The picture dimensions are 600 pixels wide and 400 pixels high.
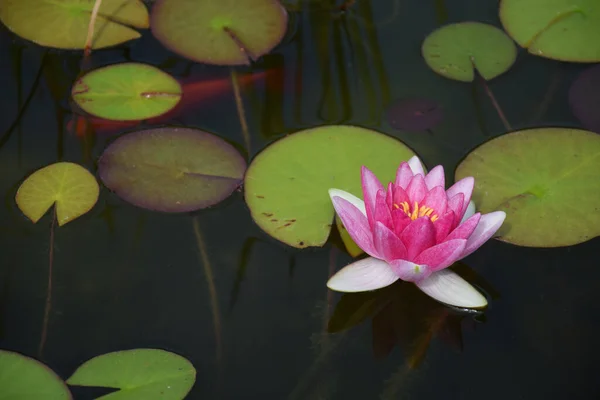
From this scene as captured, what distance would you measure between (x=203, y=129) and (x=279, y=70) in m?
0.52

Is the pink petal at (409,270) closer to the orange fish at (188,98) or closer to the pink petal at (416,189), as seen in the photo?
the pink petal at (416,189)

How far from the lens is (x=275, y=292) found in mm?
2578

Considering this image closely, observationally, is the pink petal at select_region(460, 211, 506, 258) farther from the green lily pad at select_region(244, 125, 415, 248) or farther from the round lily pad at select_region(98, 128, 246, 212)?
the round lily pad at select_region(98, 128, 246, 212)

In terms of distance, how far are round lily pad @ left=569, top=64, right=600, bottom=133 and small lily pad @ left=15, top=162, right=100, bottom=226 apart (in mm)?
2106

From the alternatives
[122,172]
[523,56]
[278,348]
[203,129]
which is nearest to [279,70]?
[203,129]

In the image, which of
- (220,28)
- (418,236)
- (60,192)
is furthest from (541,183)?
(60,192)

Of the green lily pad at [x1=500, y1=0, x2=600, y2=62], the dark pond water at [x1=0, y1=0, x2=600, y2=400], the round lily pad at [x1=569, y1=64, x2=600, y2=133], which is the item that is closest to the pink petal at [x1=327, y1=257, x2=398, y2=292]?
the dark pond water at [x1=0, y1=0, x2=600, y2=400]

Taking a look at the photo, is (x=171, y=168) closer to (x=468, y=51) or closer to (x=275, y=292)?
(x=275, y=292)

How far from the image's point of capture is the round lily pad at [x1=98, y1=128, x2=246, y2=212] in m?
2.80

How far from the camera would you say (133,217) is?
109 inches

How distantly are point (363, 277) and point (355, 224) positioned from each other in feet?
0.63

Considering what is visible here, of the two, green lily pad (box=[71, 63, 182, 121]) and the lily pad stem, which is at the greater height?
green lily pad (box=[71, 63, 182, 121])

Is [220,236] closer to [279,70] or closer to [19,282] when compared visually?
[19,282]

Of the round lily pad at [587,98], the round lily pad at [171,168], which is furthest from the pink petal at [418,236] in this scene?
the round lily pad at [587,98]
